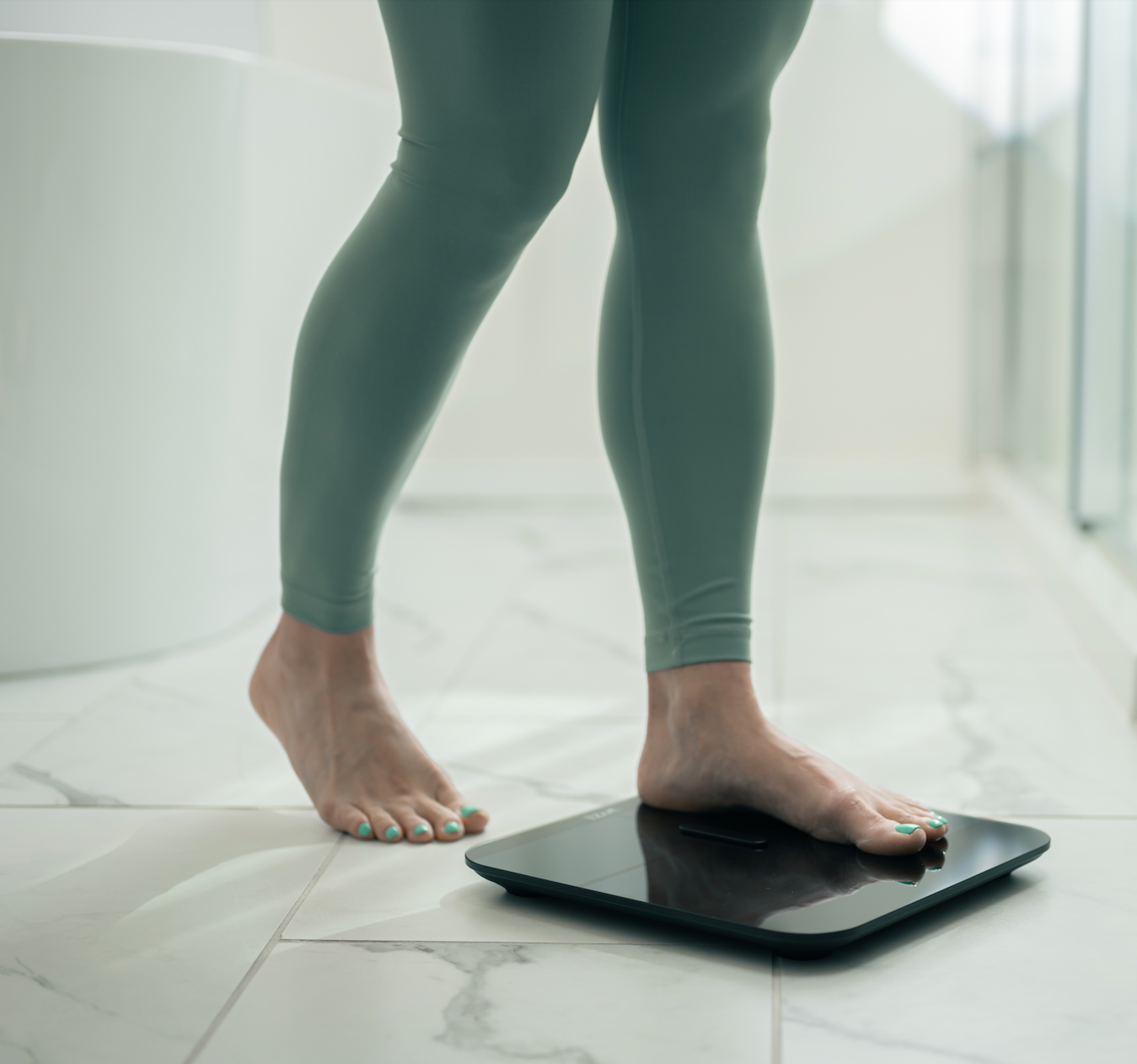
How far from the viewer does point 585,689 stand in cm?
123

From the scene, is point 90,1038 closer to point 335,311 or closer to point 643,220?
point 335,311

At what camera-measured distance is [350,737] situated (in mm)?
828

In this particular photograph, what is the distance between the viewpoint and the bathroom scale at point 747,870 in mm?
620

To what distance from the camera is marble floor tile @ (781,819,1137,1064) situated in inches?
20.7

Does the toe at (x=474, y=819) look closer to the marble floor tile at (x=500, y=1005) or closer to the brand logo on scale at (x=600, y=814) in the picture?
the brand logo on scale at (x=600, y=814)

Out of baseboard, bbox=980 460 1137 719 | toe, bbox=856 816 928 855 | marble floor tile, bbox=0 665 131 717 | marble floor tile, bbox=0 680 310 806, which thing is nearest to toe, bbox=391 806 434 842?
marble floor tile, bbox=0 680 310 806

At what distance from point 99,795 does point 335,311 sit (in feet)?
1.26

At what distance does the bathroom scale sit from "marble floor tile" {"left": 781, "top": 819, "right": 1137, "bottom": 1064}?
0.02 metres

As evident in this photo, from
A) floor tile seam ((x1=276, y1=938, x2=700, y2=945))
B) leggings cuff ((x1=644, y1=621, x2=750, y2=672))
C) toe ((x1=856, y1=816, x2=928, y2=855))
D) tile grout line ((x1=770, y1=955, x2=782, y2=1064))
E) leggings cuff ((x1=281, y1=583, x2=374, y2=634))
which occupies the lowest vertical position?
floor tile seam ((x1=276, y1=938, x2=700, y2=945))

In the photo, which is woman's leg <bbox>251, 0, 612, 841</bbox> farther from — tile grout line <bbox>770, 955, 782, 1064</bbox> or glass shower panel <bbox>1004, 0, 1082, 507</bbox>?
glass shower panel <bbox>1004, 0, 1082, 507</bbox>

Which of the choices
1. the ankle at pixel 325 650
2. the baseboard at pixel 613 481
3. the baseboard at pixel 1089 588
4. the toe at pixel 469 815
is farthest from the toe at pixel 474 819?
the baseboard at pixel 613 481

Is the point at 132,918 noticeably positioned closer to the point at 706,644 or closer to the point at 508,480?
the point at 706,644

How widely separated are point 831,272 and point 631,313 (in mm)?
1992

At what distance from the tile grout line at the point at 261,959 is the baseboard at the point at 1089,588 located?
67 centimetres
